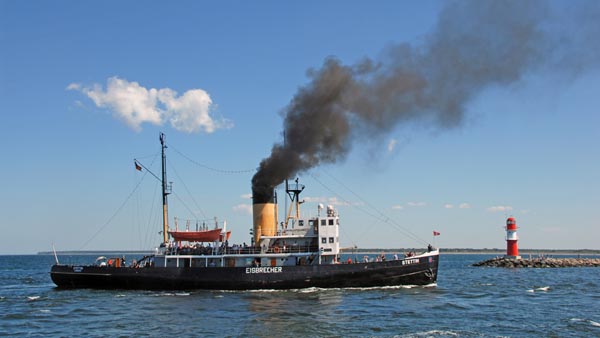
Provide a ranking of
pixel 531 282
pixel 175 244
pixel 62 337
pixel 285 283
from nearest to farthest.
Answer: pixel 62 337, pixel 285 283, pixel 175 244, pixel 531 282

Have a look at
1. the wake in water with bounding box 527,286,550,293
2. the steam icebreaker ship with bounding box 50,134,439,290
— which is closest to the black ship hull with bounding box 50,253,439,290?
the steam icebreaker ship with bounding box 50,134,439,290

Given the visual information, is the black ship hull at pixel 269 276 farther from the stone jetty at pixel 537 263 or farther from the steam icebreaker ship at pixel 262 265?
the stone jetty at pixel 537 263

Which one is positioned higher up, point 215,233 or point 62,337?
point 215,233

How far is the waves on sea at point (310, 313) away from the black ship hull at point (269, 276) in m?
0.85

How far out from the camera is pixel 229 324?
1088 inches

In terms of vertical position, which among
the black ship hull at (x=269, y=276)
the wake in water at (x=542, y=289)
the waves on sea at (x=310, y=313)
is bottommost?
the wake in water at (x=542, y=289)

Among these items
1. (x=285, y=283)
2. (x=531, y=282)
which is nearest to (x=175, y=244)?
(x=285, y=283)

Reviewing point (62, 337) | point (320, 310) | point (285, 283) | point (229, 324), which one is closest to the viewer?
point (62, 337)

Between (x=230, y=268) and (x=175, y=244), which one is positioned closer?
(x=230, y=268)

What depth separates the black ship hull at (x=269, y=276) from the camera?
41094mm

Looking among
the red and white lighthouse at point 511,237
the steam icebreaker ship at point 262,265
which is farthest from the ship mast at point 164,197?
the red and white lighthouse at point 511,237

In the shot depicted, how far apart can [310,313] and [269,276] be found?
1108cm

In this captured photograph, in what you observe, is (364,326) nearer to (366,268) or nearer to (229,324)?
(229,324)

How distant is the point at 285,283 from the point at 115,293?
12.3 m
